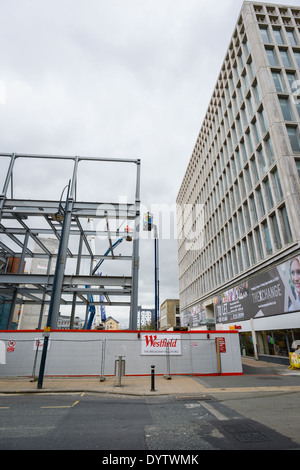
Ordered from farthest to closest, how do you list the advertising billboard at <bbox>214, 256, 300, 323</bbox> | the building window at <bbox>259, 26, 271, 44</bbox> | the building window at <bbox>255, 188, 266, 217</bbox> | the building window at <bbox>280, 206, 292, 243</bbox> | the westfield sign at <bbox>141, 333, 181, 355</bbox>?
1. the building window at <bbox>259, 26, 271, 44</bbox>
2. the building window at <bbox>255, 188, 266, 217</bbox>
3. the building window at <bbox>280, 206, 292, 243</bbox>
4. the advertising billboard at <bbox>214, 256, 300, 323</bbox>
5. the westfield sign at <bbox>141, 333, 181, 355</bbox>

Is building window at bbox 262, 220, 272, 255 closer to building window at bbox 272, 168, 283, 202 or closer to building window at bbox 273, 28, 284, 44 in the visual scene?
building window at bbox 272, 168, 283, 202

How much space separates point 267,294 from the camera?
Answer: 2342cm

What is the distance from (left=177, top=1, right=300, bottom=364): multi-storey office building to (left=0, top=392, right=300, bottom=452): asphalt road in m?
13.9

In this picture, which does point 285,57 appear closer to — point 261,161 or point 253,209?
point 261,161

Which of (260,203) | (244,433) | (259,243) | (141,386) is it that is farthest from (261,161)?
(244,433)

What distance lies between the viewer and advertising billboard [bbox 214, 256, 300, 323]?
776 inches

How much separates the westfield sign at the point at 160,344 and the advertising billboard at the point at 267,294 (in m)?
9.89

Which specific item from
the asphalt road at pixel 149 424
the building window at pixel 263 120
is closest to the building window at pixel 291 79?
the building window at pixel 263 120

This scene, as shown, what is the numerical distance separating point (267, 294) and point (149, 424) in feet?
66.0

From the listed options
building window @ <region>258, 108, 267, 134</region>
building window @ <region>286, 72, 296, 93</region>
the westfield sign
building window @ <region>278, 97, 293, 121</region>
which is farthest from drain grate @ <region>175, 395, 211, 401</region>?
building window @ <region>286, 72, 296, 93</region>

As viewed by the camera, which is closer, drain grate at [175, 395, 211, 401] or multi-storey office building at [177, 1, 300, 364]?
drain grate at [175, 395, 211, 401]

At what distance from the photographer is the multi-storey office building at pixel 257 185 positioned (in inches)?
845
